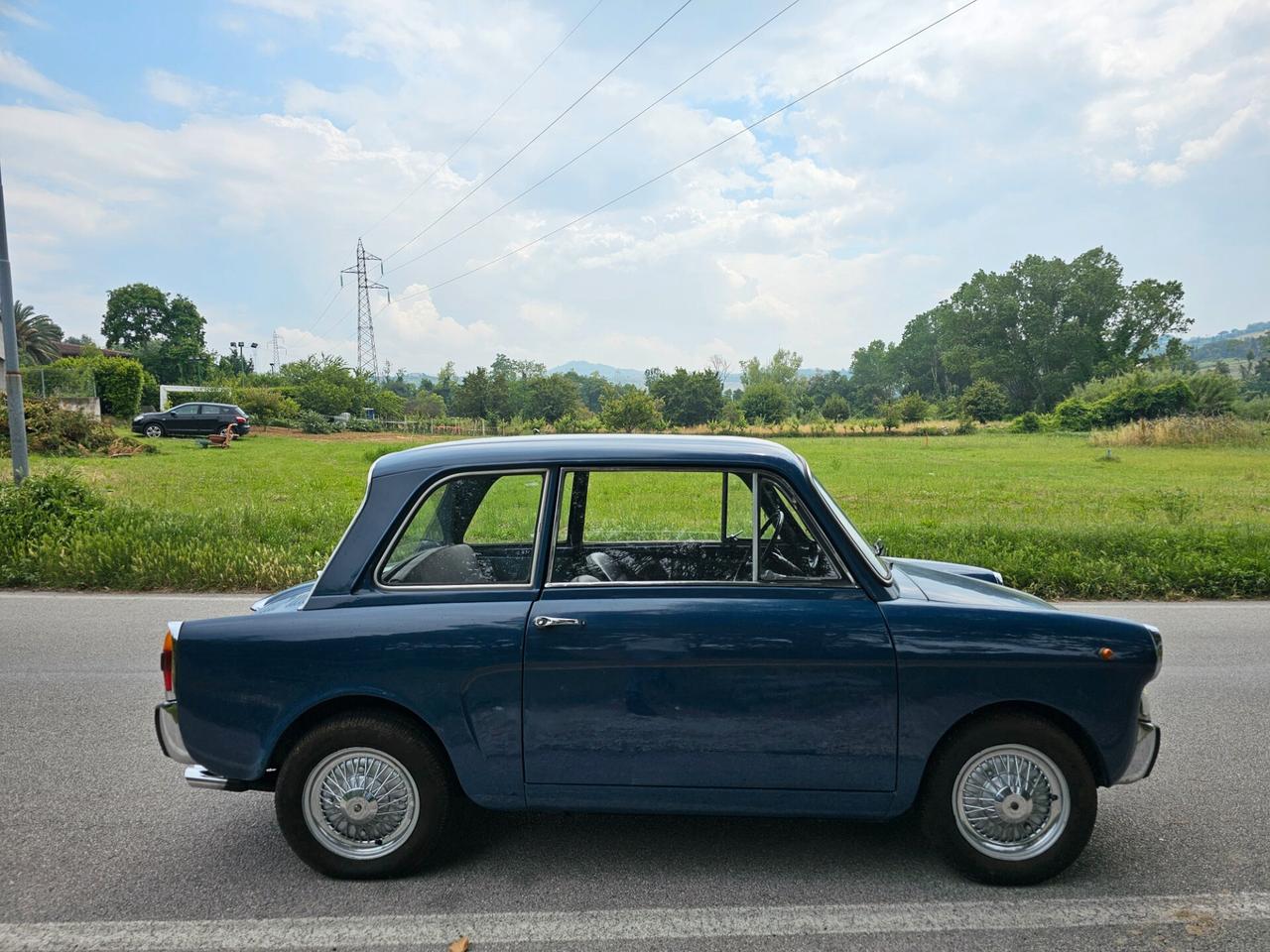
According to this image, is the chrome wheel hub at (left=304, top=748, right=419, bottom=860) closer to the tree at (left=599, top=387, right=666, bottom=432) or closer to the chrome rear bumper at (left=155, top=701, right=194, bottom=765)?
A: the chrome rear bumper at (left=155, top=701, right=194, bottom=765)

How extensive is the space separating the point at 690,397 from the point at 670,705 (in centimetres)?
5921

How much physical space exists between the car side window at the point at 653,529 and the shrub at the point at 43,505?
921 cm

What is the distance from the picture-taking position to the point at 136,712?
5398 mm

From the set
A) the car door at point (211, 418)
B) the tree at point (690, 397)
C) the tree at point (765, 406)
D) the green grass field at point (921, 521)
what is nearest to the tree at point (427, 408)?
the tree at point (690, 397)

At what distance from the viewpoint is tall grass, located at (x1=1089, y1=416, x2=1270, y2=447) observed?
3741 centimetres

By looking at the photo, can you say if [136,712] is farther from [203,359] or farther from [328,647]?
[203,359]

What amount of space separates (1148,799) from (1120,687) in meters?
1.30

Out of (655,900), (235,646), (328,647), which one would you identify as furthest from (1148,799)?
(235,646)

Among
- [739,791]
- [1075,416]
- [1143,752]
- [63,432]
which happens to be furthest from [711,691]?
[1075,416]

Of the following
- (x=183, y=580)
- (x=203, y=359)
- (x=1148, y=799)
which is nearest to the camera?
(x=1148, y=799)

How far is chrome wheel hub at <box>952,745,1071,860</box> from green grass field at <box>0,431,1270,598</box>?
180 centimetres

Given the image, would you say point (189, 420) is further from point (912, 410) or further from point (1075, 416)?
point (1075, 416)

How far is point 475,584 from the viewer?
351cm

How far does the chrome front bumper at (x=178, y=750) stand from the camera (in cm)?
345
